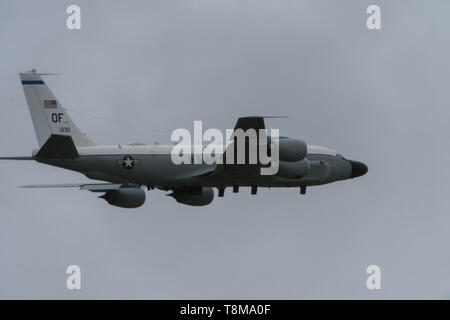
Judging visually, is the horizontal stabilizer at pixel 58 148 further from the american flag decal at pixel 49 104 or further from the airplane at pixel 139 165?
the american flag decal at pixel 49 104

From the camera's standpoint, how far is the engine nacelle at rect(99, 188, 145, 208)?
75.4 metres

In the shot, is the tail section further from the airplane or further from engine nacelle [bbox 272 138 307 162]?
engine nacelle [bbox 272 138 307 162]

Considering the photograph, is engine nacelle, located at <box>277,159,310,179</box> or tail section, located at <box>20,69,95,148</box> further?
tail section, located at <box>20,69,95,148</box>

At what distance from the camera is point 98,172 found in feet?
235

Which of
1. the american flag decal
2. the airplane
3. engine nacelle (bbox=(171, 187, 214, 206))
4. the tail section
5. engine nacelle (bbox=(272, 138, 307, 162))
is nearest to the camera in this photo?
engine nacelle (bbox=(272, 138, 307, 162))

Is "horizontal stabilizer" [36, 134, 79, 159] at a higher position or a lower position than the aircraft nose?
higher

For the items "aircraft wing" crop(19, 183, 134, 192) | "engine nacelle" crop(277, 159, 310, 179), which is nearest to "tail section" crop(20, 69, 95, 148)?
"aircraft wing" crop(19, 183, 134, 192)

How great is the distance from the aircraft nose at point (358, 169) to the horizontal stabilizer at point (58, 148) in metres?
17.6

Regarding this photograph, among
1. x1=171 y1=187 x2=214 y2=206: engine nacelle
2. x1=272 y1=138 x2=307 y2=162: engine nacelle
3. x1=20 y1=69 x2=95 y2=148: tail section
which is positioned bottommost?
x1=171 y1=187 x2=214 y2=206: engine nacelle

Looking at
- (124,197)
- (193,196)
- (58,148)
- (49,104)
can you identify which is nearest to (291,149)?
(193,196)

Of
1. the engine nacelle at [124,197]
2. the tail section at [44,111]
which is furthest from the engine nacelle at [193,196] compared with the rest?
the tail section at [44,111]

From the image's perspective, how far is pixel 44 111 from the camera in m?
74.0
